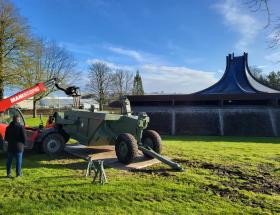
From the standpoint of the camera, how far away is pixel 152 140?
34.1 feet

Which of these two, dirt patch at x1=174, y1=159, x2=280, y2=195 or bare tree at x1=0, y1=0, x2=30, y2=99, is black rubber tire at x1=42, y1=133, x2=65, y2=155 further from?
bare tree at x1=0, y1=0, x2=30, y2=99

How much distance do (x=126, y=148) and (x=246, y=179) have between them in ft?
11.2

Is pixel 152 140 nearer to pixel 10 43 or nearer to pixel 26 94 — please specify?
pixel 26 94

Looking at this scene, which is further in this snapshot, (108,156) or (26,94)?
(26,94)

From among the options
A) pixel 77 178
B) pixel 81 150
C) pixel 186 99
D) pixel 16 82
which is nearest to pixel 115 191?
pixel 77 178

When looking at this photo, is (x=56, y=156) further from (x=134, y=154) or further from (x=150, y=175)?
(x=150, y=175)

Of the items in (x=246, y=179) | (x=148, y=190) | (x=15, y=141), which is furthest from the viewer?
(x=15, y=141)

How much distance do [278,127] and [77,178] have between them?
1715cm

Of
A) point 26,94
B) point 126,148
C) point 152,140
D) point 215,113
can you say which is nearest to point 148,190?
point 126,148

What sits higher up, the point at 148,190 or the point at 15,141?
the point at 15,141

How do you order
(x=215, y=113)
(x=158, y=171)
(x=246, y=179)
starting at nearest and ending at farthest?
(x=246, y=179), (x=158, y=171), (x=215, y=113)

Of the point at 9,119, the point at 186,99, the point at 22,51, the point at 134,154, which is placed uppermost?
the point at 22,51

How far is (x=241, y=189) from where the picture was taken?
6816 mm

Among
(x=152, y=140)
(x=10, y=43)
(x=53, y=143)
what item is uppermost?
(x=10, y=43)
